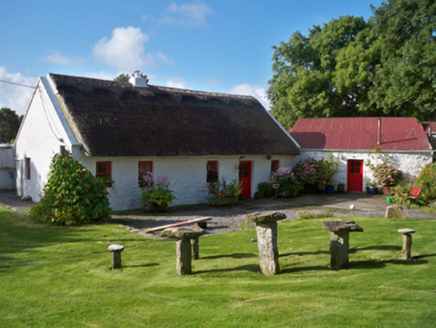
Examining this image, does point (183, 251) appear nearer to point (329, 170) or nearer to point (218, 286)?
point (218, 286)

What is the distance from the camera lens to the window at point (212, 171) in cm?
1864

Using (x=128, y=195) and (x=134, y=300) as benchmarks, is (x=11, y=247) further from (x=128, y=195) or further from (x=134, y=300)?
(x=128, y=195)

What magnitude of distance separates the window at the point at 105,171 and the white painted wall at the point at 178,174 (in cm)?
21

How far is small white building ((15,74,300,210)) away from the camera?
50.4ft

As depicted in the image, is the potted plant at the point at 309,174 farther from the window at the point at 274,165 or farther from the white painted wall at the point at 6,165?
the white painted wall at the point at 6,165

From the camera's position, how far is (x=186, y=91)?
68.5 ft

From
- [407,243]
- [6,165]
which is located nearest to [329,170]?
[407,243]

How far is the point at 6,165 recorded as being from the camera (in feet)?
75.0

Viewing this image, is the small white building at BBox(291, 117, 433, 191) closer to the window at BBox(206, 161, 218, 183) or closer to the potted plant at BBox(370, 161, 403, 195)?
the potted plant at BBox(370, 161, 403, 195)

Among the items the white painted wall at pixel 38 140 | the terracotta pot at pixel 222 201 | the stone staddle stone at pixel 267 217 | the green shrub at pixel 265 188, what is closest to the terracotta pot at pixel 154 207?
the terracotta pot at pixel 222 201

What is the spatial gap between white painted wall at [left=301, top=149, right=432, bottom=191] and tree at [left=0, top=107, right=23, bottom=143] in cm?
3711

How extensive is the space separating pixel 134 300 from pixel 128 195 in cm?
1050

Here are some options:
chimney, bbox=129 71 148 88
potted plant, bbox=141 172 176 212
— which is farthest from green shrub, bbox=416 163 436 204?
chimney, bbox=129 71 148 88

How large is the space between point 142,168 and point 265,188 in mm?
7193
